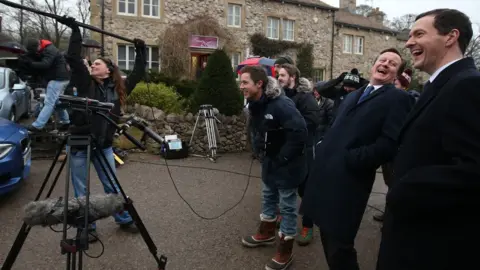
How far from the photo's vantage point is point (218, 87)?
9.21 meters

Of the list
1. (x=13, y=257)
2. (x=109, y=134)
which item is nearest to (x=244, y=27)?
(x=109, y=134)

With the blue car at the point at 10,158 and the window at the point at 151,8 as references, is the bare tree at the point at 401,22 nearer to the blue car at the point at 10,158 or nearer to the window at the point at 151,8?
the window at the point at 151,8

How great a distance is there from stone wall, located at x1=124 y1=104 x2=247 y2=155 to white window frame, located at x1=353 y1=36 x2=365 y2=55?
19.8 meters

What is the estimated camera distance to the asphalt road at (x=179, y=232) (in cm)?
349

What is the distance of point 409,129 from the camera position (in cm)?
167

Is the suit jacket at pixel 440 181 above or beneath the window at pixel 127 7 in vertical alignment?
beneath

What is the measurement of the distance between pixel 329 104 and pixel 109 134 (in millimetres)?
3313

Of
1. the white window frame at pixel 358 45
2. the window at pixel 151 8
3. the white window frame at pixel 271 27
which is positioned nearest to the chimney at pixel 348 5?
the white window frame at pixel 358 45

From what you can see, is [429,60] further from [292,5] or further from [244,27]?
[292,5]

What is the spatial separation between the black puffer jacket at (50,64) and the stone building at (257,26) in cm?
1026

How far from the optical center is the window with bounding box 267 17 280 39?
71.1 ft

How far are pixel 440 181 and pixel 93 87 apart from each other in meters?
3.35

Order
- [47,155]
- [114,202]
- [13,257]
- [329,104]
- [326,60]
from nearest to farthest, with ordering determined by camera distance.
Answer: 1. [13,257]
2. [114,202]
3. [329,104]
4. [47,155]
5. [326,60]

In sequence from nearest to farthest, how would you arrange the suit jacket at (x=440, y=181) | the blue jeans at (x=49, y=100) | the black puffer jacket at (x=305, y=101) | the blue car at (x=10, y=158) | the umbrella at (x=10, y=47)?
the suit jacket at (x=440, y=181) → the black puffer jacket at (x=305, y=101) → the blue car at (x=10, y=158) → the umbrella at (x=10, y=47) → the blue jeans at (x=49, y=100)
